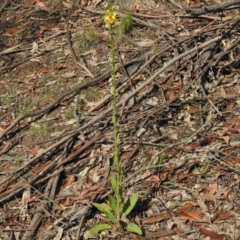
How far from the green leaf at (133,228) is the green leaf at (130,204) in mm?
90

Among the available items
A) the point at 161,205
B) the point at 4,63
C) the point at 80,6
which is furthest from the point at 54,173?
the point at 80,6

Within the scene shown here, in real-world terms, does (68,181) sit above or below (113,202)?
below

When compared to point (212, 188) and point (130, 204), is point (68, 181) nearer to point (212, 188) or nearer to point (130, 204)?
point (130, 204)

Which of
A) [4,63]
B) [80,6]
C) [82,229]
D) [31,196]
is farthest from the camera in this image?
[80,6]

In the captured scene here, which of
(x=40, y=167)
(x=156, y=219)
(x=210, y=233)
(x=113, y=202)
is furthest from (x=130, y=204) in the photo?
(x=40, y=167)

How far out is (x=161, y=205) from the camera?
3986 mm

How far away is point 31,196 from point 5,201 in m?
0.20

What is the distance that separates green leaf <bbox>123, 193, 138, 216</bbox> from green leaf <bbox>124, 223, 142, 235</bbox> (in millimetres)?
90

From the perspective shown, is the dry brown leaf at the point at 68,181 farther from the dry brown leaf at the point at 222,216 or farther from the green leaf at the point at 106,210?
the dry brown leaf at the point at 222,216

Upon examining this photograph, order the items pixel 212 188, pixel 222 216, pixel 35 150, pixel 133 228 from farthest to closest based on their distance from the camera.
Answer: pixel 35 150 → pixel 212 188 → pixel 222 216 → pixel 133 228

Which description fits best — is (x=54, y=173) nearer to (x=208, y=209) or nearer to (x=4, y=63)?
(x=208, y=209)

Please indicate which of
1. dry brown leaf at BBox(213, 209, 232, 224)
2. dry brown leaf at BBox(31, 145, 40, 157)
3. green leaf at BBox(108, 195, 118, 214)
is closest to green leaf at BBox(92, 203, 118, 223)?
green leaf at BBox(108, 195, 118, 214)

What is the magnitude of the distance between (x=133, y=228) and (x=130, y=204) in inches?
6.5

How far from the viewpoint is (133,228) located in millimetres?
3703
